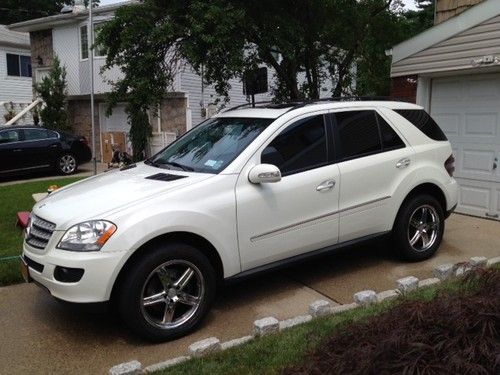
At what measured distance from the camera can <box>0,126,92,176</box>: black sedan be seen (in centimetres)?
1432

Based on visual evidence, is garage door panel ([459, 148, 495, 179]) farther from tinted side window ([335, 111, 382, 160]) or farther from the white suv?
tinted side window ([335, 111, 382, 160])

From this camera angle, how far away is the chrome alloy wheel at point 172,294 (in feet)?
12.9

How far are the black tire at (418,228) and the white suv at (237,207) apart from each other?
A: 1cm

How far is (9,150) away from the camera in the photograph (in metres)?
14.3

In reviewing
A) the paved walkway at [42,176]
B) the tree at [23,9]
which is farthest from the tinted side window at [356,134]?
the tree at [23,9]

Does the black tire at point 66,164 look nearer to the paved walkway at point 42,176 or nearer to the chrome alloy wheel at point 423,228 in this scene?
the paved walkway at point 42,176

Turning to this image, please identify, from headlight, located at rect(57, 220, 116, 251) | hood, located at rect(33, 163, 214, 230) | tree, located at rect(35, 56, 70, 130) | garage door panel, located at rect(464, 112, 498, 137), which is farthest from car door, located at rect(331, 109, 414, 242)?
tree, located at rect(35, 56, 70, 130)

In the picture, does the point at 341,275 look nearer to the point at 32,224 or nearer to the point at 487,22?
the point at 32,224

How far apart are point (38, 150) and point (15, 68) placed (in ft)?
47.3

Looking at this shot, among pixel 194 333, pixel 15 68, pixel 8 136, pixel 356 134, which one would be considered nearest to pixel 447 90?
pixel 356 134

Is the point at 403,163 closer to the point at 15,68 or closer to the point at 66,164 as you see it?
the point at 66,164

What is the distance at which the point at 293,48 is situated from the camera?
7.79m

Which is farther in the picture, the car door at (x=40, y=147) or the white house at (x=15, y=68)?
the white house at (x=15, y=68)

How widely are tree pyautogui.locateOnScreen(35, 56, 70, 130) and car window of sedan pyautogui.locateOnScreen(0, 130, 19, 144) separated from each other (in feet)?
19.7
